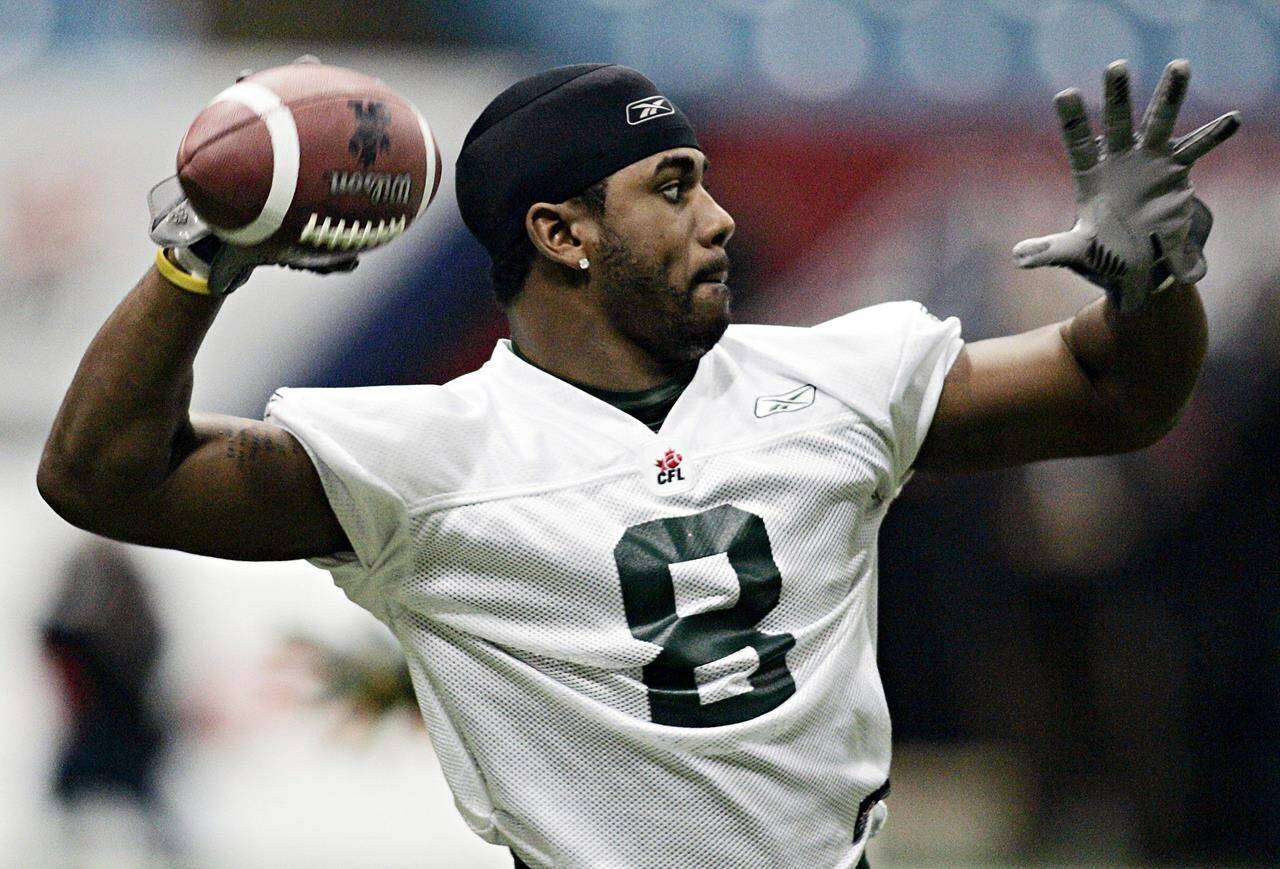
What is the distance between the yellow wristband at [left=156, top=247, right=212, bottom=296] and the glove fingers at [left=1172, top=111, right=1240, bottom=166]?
1.10 m

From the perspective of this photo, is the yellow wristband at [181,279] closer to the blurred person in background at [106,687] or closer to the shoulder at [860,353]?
the shoulder at [860,353]

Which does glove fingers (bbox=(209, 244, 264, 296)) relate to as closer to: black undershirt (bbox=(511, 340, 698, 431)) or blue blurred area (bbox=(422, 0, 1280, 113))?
black undershirt (bbox=(511, 340, 698, 431))

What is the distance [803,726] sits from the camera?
6.08ft

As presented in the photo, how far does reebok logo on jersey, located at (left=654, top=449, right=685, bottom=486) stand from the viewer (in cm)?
190

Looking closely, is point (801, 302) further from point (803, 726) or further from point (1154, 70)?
point (803, 726)

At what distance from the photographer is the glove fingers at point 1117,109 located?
1780 millimetres

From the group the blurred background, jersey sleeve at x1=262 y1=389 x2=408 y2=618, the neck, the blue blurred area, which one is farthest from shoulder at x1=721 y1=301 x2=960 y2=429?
the blue blurred area

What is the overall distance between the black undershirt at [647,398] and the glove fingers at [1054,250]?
0.45 metres

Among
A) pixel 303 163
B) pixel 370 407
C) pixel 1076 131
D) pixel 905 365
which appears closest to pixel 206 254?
pixel 303 163

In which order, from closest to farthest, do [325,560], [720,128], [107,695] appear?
[325,560], [107,695], [720,128]

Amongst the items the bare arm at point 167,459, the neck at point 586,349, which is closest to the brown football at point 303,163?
the bare arm at point 167,459

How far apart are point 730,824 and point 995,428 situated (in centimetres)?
60

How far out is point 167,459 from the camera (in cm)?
174

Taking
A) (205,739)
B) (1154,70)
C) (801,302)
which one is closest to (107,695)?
(205,739)
